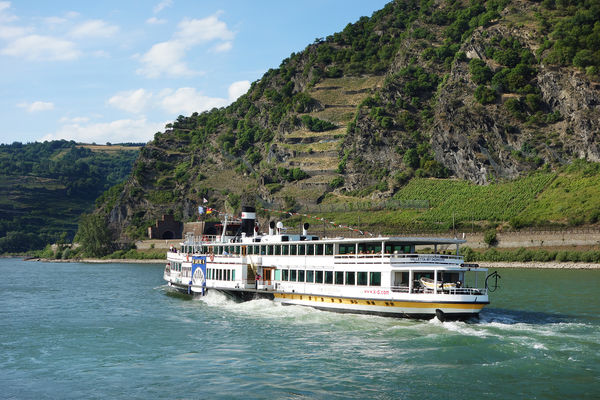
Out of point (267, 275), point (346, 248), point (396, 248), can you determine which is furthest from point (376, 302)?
point (267, 275)

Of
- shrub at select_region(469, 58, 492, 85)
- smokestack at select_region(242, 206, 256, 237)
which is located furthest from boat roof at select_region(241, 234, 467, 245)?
shrub at select_region(469, 58, 492, 85)

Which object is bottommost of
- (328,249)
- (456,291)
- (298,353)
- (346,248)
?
(298,353)

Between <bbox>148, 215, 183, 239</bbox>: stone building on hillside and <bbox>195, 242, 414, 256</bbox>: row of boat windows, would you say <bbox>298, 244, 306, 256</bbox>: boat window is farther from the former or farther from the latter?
<bbox>148, 215, 183, 239</bbox>: stone building on hillside

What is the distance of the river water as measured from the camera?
2328cm

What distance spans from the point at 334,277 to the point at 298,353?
460 inches

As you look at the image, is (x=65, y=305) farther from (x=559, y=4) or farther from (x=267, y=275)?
(x=559, y=4)

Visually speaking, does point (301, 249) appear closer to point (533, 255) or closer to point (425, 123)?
point (533, 255)

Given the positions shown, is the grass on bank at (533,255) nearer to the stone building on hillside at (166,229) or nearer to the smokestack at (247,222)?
the smokestack at (247,222)

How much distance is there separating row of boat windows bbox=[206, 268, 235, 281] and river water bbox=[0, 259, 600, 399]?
3194 mm

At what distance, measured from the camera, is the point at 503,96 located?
426ft

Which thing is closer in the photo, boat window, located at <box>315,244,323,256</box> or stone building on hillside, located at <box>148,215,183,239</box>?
boat window, located at <box>315,244,323,256</box>

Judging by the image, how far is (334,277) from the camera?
40.2 m

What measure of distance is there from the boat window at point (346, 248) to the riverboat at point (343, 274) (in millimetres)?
69

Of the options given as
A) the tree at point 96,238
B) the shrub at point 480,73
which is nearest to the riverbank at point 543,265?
the shrub at point 480,73
